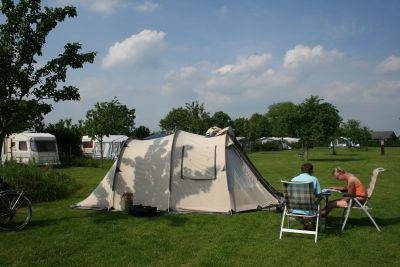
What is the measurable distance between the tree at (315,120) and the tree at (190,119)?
17.6 m

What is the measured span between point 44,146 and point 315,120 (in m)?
19.8

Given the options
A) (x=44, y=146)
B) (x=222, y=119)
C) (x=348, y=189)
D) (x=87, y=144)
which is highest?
(x=222, y=119)

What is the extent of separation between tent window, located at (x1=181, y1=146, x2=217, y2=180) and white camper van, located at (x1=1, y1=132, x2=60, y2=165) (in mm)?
17940

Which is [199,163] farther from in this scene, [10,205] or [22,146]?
[22,146]

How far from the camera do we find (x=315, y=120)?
31.6 metres

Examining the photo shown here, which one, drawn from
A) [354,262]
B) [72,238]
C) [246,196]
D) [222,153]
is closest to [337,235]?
[354,262]

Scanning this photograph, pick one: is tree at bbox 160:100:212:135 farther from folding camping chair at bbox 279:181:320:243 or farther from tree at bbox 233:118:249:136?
folding camping chair at bbox 279:181:320:243

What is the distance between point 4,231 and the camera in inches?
297

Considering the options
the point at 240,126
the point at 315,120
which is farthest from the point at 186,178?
the point at 240,126

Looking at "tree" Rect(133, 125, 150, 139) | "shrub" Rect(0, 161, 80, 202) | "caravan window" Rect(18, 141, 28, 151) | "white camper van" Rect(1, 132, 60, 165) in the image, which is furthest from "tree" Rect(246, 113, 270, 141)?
"shrub" Rect(0, 161, 80, 202)

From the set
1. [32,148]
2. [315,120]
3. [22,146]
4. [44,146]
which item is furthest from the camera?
[315,120]

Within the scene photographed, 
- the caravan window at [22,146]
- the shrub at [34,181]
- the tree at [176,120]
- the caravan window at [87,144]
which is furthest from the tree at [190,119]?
the shrub at [34,181]

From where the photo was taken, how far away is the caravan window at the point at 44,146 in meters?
25.4

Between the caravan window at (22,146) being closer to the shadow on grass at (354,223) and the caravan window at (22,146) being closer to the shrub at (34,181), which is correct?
the shrub at (34,181)
